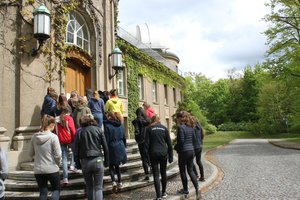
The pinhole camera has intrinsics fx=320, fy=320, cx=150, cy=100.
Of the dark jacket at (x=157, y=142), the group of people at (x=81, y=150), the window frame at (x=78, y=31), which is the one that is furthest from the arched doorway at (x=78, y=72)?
the dark jacket at (x=157, y=142)

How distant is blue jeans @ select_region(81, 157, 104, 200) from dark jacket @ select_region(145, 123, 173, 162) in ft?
4.79

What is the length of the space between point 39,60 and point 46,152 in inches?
195

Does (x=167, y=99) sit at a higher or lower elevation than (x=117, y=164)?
higher

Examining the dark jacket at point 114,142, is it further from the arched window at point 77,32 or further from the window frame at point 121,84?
the window frame at point 121,84

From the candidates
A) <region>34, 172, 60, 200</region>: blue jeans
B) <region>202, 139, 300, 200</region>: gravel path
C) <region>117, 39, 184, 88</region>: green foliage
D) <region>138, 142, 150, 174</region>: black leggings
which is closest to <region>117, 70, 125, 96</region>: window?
<region>117, 39, 184, 88</region>: green foliage

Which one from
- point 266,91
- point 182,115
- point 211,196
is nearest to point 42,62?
point 182,115

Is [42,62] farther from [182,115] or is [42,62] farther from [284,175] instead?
[284,175]

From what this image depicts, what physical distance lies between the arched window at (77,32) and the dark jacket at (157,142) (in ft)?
20.7

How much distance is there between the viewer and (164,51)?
126 feet

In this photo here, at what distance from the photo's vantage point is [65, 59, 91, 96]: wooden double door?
11789 millimetres

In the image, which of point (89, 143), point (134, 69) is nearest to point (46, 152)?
point (89, 143)

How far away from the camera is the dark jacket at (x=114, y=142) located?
7.21 m

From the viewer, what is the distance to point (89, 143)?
19.2 feet

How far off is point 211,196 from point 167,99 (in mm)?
22243
